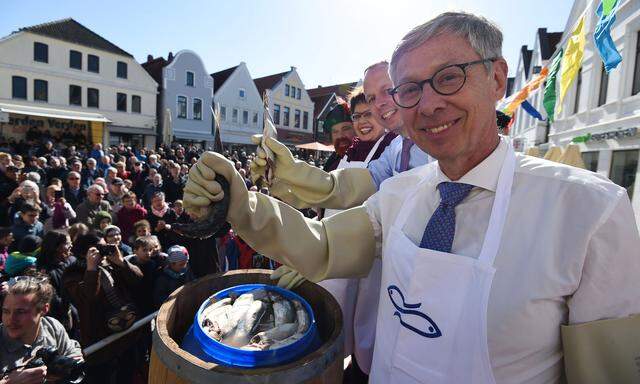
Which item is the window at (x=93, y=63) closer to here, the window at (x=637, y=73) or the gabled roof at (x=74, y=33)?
the gabled roof at (x=74, y=33)

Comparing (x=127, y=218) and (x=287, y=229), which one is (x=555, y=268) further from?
(x=127, y=218)

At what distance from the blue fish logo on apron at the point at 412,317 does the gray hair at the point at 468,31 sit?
0.88 meters

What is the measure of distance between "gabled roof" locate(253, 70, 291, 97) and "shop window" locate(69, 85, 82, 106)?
15525mm

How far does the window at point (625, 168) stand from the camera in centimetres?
833

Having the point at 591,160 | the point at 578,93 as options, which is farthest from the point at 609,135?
the point at 578,93

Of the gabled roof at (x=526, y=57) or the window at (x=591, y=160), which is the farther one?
the gabled roof at (x=526, y=57)

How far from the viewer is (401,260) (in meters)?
1.29

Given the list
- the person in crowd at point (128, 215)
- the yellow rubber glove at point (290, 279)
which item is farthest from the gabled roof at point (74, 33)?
the yellow rubber glove at point (290, 279)

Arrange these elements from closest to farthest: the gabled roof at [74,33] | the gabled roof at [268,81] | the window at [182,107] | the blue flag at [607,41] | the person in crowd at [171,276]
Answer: the person in crowd at [171,276] < the blue flag at [607,41] < the gabled roof at [74,33] < the window at [182,107] < the gabled roof at [268,81]

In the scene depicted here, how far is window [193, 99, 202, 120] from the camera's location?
27.4m

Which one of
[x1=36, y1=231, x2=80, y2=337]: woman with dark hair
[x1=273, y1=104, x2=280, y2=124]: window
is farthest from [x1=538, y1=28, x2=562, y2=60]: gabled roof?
[x1=36, y1=231, x2=80, y2=337]: woman with dark hair

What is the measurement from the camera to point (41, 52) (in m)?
20.3

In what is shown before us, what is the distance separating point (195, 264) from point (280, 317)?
3.61 metres

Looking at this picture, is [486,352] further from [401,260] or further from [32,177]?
[32,177]
